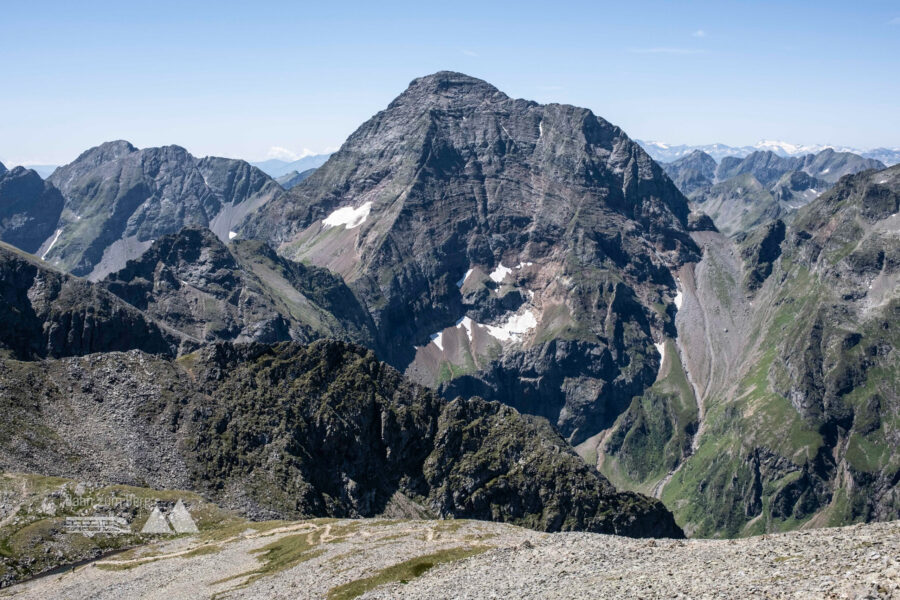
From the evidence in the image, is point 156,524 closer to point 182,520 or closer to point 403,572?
point 182,520

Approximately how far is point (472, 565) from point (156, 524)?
8059 cm

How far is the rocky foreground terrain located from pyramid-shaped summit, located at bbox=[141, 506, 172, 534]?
7.38 meters

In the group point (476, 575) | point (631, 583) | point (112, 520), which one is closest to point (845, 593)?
point (631, 583)

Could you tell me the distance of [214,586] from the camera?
9862 centimetres

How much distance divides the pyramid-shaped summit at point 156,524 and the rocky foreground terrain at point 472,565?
24.2 ft

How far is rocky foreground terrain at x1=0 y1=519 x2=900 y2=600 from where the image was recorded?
5362 cm

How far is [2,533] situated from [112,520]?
58.5ft

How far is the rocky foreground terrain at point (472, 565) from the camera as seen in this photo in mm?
53625

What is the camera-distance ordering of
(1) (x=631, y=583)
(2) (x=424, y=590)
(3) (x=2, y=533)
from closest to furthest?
(1) (x=631, y=583)
(2) (x=424, y=590)
(3) (x=2, y=533)

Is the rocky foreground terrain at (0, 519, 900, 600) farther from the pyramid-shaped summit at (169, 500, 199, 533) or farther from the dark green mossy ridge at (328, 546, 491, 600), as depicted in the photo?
the pyramid-shaped summit at (169, 500, 199, 533)

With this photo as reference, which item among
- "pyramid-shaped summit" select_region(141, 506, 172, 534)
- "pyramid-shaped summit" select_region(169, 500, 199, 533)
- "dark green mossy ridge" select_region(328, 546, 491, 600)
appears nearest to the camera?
"dark green mossy ridge" select_region(328, 546, 491, 600)

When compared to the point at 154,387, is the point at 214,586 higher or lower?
lower

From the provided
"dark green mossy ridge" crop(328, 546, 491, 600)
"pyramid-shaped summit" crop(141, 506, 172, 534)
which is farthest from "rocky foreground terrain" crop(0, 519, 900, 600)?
"pyramid-shaped summit" crop(141, 506, 172, 534)

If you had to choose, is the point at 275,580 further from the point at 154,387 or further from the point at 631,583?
the point at 154,387
